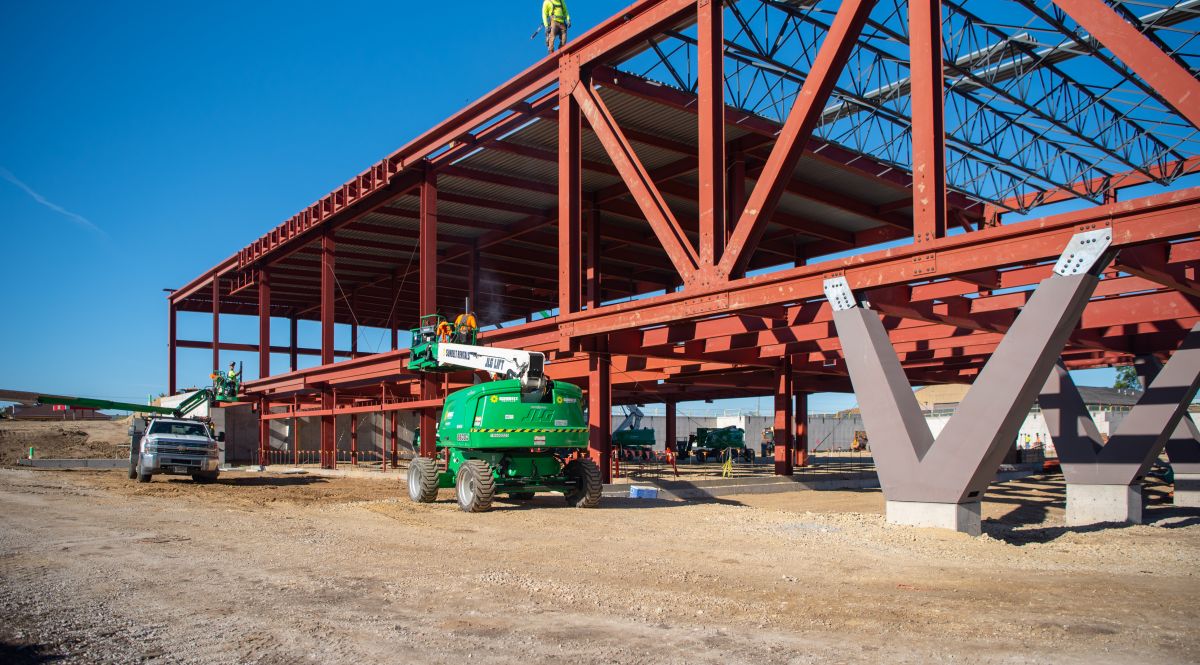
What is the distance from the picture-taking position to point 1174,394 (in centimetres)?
1548

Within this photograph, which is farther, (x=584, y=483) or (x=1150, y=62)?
(x=584, y=483)

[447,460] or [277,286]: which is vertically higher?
[277,286]

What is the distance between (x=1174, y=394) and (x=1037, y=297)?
6.53 m

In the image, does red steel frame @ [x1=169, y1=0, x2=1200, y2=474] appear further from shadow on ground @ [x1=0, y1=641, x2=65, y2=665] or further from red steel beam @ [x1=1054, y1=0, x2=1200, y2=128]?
shadow on ground @ [x1=0, y1=641, x2=65, y2=665]

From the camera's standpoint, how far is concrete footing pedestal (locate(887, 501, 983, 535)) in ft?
39.5

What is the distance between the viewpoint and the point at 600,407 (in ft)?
68.1

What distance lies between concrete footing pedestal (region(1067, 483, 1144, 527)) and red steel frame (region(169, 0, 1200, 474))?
330 cm

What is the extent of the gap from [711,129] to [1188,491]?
13814 millimetres

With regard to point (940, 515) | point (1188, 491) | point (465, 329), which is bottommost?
point (1188, 491)

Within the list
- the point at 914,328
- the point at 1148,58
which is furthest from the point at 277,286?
the point at 1148,58

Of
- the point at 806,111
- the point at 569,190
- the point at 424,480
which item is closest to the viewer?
the point at 806,111

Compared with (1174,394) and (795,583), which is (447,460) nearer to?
(795,583)

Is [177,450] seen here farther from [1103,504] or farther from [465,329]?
[1103,504]

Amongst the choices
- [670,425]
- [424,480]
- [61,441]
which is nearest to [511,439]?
[424,480]
